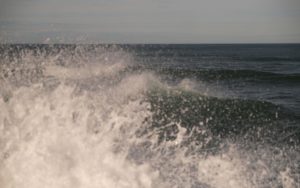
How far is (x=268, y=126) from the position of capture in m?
10.1

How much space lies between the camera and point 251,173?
5910 mm

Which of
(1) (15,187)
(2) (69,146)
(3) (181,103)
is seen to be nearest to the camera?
(1) (15,187)

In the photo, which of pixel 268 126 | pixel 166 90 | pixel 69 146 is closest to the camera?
pixel 69 146

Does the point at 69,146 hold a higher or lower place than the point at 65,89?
lower

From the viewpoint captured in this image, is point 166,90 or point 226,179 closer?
point 226,179

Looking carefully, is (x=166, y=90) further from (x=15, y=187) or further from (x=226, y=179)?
(x=15, y=187)

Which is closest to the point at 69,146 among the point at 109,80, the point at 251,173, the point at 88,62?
the point at 251,173

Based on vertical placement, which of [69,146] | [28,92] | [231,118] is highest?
[28,92]

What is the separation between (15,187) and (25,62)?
442 inches

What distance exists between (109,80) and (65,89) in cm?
1171

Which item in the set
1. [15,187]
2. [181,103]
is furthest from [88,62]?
[15,187]

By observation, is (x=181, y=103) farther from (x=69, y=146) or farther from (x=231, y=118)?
(x=69, y=146)

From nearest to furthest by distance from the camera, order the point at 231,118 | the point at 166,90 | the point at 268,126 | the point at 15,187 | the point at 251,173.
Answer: the point at 15,187 < the point at 251,173 < the point at 268,126 < the point at 231,118 < the point at 166,90

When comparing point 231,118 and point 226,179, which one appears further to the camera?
point 231,118
